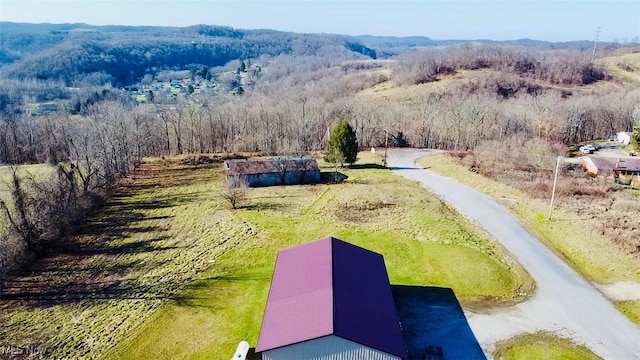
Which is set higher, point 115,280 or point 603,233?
point 603,233

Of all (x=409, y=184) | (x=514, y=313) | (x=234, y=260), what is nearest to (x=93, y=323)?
(x=234, y=260)

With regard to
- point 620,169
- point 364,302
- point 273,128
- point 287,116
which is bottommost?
point 364,302

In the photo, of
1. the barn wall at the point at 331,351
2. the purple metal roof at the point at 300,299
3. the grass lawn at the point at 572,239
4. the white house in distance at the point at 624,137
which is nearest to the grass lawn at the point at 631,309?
the grass lawn at the point at 572,239

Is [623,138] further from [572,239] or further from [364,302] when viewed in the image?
[364,302]

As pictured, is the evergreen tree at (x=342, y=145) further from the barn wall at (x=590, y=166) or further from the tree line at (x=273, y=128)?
the barn wall at (x=590, y=166)

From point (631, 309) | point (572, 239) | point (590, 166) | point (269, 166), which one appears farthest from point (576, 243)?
point (269, 166)

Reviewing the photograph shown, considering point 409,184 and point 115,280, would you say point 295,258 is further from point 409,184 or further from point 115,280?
point 409,184
